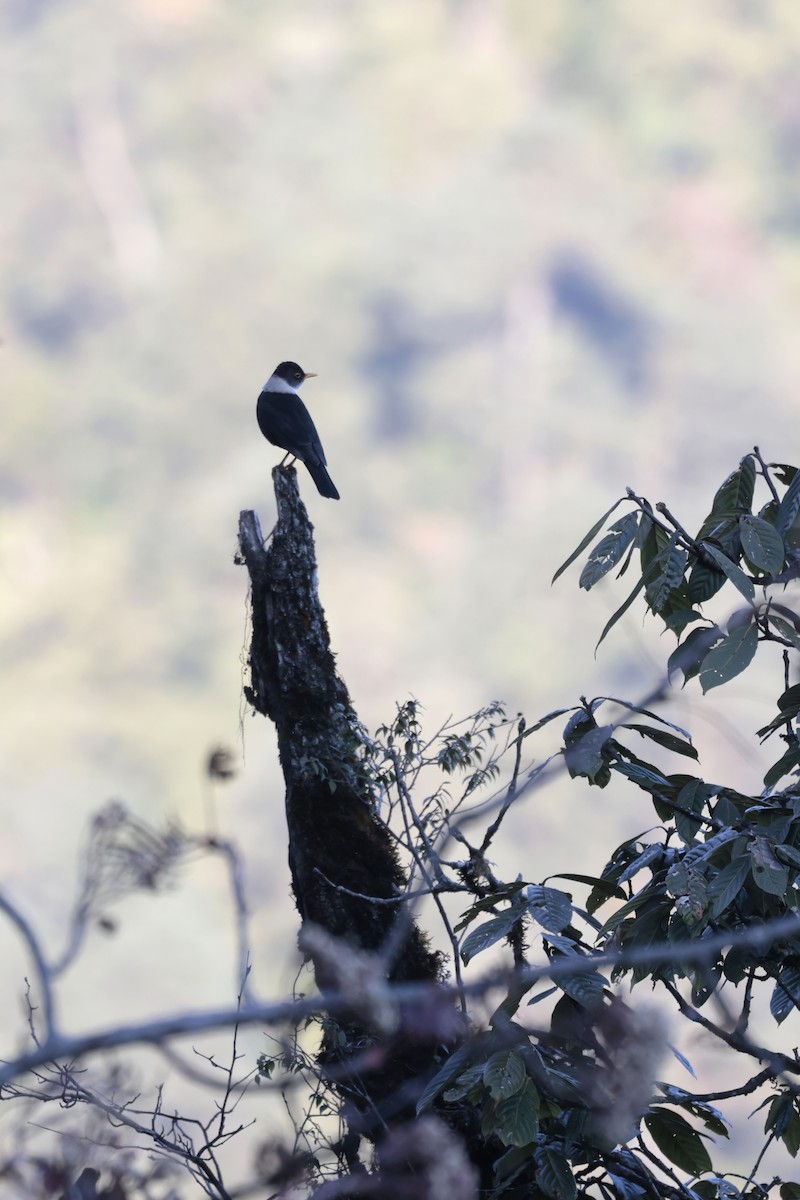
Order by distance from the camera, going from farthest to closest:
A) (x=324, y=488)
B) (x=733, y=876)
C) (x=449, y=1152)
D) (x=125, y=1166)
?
(x=324, y=488) < (x=733, y=876) < (x=125, y=1166) < (x=449, y=1152)

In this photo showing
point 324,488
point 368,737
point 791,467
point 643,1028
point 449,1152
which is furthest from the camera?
point 324,488

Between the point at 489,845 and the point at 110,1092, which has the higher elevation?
the point at 489,845

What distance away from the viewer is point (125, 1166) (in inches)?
115

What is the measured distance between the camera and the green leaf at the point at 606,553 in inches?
188

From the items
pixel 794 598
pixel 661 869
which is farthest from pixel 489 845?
pixel 794 598

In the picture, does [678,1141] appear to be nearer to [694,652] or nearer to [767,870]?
[767,870]

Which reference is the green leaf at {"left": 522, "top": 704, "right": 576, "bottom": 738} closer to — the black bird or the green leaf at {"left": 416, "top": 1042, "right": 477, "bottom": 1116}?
the green leaf at {"left": 416, "top": 1042, "right": 477, "bottom": 1116}

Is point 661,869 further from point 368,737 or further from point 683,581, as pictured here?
→ point 368,737

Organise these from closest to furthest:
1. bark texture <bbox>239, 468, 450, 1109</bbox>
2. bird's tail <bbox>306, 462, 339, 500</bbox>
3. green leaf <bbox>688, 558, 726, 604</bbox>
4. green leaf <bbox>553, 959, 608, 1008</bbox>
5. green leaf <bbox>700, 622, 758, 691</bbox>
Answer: green leaf <bbox>553, 959, 608, 1008</bbox>, green leaf <bbox>700, 622, 758, 691</bbox>, green leaf <bbox>688, 558, 726, 604</bbox>, bark texture <bbox>239, 468, 450, 1109</bbox>, bird's tail <bbox>306, 462, 339, 500</bbox>

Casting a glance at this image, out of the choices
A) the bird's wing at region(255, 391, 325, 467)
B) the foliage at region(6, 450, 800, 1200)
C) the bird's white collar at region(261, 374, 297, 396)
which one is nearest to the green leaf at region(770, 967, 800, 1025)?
the foliage at region(6, 450, 800, 1200)

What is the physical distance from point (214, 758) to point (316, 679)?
4364 millimetres

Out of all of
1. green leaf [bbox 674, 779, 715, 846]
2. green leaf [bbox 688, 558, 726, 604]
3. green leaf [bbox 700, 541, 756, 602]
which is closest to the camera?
green leaf [bbox 700, 541, 756, 602]

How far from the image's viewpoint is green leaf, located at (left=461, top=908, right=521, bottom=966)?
14.0 feet

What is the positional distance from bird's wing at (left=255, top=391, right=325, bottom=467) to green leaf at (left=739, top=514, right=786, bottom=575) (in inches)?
215
